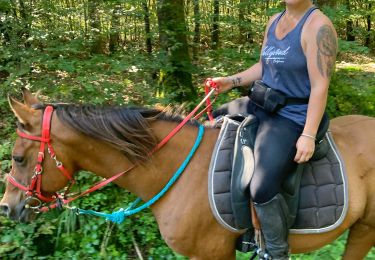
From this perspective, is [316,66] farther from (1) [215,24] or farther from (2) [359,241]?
(1) [215,24]

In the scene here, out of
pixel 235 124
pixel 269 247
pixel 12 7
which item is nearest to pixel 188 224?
pixel 269 247

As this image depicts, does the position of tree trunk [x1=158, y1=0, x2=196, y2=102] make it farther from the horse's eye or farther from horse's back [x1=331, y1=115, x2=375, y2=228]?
the horse's eye

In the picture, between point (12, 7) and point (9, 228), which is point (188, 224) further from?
point (12, 7)

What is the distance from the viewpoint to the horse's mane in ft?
8.30

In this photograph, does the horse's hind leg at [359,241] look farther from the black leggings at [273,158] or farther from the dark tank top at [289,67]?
the dark tank top at [289,67]

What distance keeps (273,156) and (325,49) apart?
70 centimetres

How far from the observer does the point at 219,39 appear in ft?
35.8

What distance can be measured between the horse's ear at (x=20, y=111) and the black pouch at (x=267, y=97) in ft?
4.78

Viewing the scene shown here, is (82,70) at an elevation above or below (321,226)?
above

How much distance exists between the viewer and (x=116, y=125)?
8.38 ft

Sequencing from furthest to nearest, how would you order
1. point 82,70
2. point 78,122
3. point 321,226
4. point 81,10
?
point 81,10
point 82,70
point 321,226
point 78,122

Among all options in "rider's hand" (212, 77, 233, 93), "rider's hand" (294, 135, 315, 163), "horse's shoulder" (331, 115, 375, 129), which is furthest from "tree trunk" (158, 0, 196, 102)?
"rider's hand" (294, 135, 315, 163)

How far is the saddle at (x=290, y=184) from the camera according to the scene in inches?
100

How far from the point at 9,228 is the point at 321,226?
10.5ft
